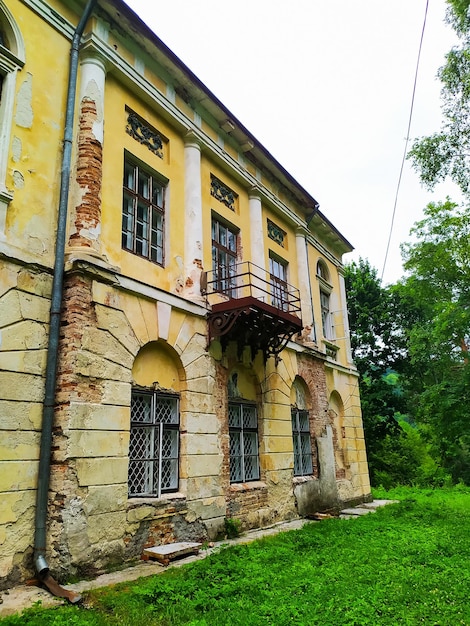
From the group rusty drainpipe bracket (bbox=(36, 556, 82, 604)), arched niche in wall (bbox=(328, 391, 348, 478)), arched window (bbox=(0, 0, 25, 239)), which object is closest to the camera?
rusty drainpipe bracket (bbox=(36, 556, 82, 604))

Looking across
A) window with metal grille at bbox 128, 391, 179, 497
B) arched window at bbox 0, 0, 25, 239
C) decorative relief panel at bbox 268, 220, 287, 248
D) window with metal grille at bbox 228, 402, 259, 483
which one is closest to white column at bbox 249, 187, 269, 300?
decorative relief panel at bbox 268, 220, 287, 248

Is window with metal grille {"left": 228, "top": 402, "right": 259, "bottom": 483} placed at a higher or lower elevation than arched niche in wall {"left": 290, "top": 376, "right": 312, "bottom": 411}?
lower

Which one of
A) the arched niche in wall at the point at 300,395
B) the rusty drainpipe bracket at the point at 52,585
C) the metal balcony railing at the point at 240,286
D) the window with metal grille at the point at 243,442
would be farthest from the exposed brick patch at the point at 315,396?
the rusty drainpipe bracket at the point at 52,585

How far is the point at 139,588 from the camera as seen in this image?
16.6 feet

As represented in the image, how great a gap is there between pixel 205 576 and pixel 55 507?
6.56 feet

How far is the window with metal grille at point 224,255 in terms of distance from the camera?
399 inches

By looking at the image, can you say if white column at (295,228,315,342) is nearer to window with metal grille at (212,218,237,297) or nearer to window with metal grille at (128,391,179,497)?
window with metal grille at (212,218,237,297)

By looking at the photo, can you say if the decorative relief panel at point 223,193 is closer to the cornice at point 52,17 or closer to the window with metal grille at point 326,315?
the cornice at point 52,17

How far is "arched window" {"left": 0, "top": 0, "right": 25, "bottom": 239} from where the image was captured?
19.8 feet

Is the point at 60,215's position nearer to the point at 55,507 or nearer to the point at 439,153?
the point at 55,507

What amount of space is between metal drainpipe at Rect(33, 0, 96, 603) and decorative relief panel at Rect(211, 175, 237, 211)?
394 cm

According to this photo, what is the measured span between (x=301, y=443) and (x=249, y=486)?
3.03 meters

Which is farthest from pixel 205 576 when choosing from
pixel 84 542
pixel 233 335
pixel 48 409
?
pixel 233 335

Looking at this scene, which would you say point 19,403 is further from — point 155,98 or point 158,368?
point 155,98
